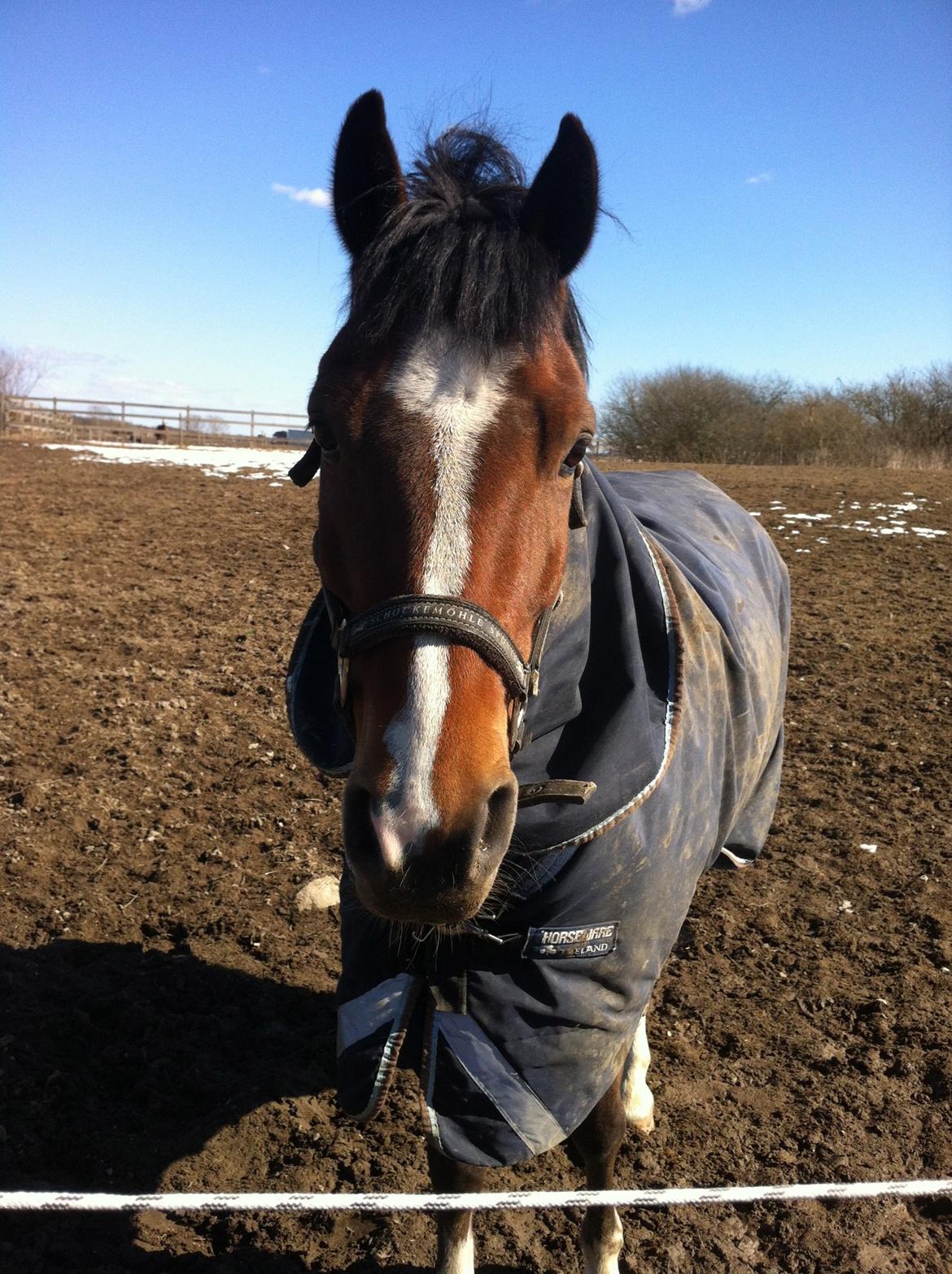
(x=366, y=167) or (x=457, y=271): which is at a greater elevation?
(x=366, y=167)

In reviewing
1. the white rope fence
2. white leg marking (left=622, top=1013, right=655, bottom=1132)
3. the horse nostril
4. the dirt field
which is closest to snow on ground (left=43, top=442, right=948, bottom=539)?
the dirt field

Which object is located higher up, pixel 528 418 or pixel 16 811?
pixel 528 418

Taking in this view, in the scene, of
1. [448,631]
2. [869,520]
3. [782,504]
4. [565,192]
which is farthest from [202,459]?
[448,631]

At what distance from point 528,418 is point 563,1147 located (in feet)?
7.83

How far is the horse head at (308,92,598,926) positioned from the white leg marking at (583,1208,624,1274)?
1.52 m

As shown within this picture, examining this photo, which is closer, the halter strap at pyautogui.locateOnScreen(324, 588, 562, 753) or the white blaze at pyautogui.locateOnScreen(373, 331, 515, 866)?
the white blaze at pyautogui.locateOnScreen(373, 331, 515, 866)

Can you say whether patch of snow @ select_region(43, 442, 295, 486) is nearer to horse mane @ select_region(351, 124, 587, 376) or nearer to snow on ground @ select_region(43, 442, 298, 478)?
snow on ground @ select_region(43, 442, 298, 478)

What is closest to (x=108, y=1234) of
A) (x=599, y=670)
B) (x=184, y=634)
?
(x=599, y=670)

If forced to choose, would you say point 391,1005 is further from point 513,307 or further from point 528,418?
point 513,307

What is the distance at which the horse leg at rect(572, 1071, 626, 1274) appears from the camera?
2.42 meters

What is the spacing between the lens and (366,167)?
2.05 metres

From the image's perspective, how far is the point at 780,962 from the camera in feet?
12.2

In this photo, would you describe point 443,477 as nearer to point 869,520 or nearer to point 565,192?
point 565,192

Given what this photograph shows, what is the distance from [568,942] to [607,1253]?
107 cm
